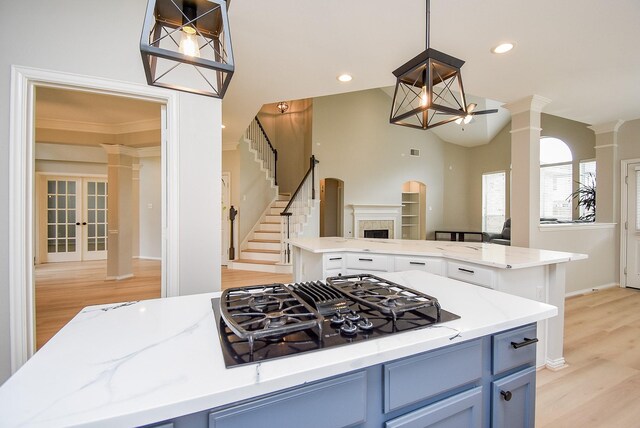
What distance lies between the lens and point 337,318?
0.94 metres

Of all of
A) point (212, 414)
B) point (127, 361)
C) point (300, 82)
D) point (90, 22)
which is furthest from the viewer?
point (300, 82)

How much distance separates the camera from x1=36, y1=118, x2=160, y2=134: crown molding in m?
4.80

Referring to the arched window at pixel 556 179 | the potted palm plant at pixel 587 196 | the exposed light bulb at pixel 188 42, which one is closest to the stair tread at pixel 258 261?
the exposed light bulb at pixel 188 42

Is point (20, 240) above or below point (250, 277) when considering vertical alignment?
above

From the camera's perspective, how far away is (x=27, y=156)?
6.02 feet

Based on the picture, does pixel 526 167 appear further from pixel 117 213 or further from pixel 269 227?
pixel 117 213

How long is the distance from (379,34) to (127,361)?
2.60 metres

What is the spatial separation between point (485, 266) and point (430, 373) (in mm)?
1585

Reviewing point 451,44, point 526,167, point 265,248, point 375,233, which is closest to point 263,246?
point 265,248

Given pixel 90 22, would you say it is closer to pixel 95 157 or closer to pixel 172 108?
pixel 172 108

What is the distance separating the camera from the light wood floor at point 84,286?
3459 millimetres

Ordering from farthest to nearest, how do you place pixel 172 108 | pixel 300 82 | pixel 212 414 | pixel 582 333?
pixel 300 82, pixel 582 333, pixel 172 108, pixel 212 414

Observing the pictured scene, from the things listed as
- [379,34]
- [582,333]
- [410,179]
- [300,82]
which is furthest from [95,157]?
[582,333]

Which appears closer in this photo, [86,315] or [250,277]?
[86,315]
